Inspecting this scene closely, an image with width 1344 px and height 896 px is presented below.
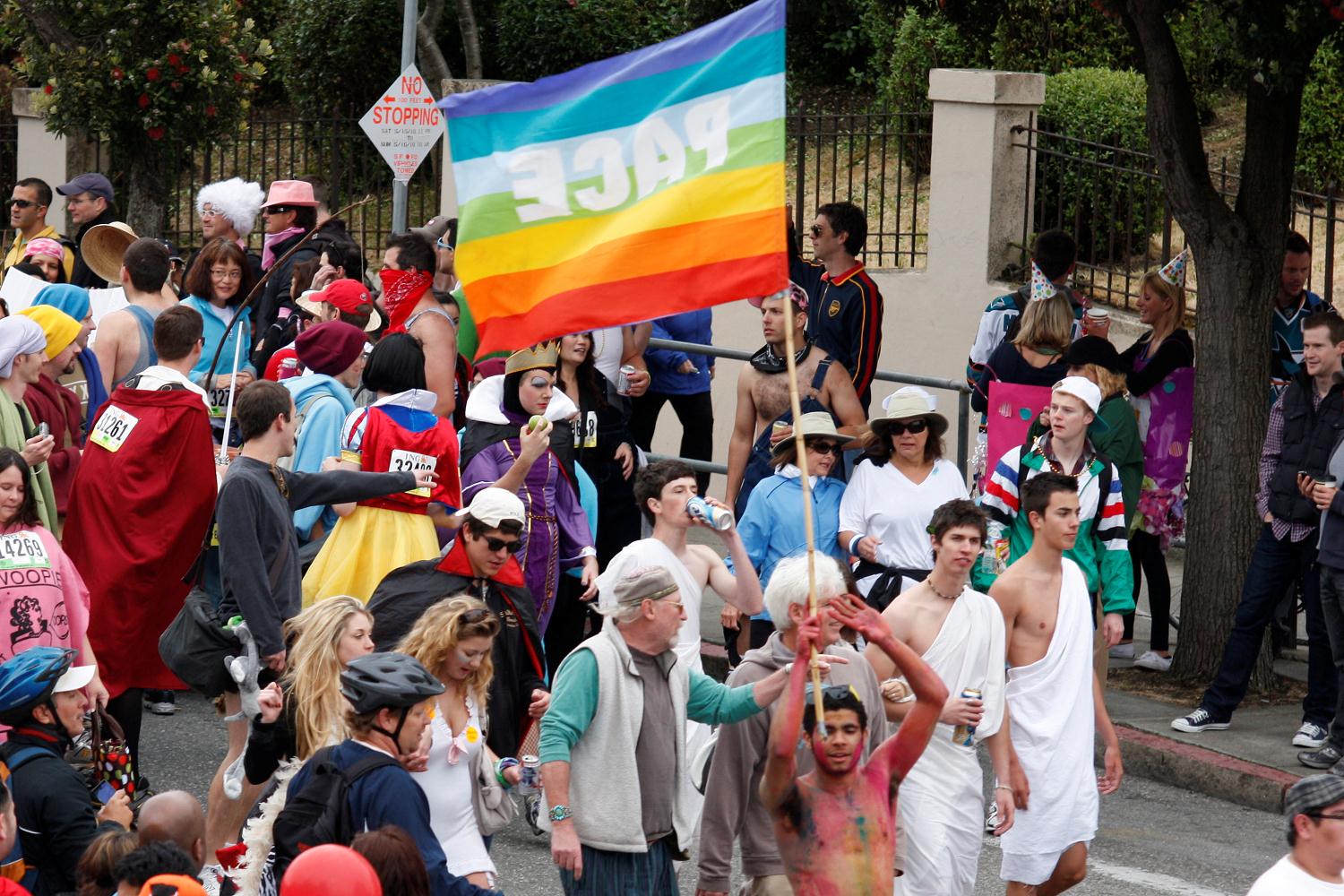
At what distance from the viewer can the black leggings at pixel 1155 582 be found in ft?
34.8

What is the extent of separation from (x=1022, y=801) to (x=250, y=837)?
9.11ft

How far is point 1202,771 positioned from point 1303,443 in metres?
1.64

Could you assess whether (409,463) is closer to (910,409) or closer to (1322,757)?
(910,409)

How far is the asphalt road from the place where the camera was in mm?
7516

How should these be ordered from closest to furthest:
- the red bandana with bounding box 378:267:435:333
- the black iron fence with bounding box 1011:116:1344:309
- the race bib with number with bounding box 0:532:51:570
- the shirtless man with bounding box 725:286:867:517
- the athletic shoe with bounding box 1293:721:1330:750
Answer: the race bib with number with bounding box 0:532:51:570, the athletic shoe with bounding box 1293:721:1330:750, the shirtless man with bounding box 725:286:867:517, the red bandana with bounding box 378:267:435:333, the black iron fence with bounding box 1011:116:1344:309

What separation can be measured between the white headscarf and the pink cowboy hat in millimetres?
3572

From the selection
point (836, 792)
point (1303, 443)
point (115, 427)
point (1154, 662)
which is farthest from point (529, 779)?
point (1154, 662)

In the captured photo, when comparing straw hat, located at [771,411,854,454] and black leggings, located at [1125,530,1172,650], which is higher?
straw hat, located at [771,411,854,454]

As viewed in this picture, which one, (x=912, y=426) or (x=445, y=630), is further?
(x=912, y=426)

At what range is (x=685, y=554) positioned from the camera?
776 centimetres

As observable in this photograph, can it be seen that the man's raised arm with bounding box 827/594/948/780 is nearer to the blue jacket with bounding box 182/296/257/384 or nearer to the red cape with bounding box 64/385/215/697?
the red cape with bounding box 64/385/215/697

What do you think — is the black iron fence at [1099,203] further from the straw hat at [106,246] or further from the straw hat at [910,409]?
the straw hat at [106,246]

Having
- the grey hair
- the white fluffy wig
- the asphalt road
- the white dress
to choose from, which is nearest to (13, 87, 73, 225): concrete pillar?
the white fluffy wig

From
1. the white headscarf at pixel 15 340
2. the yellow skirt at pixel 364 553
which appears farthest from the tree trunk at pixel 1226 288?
the white headscarf at pixel 15 340
